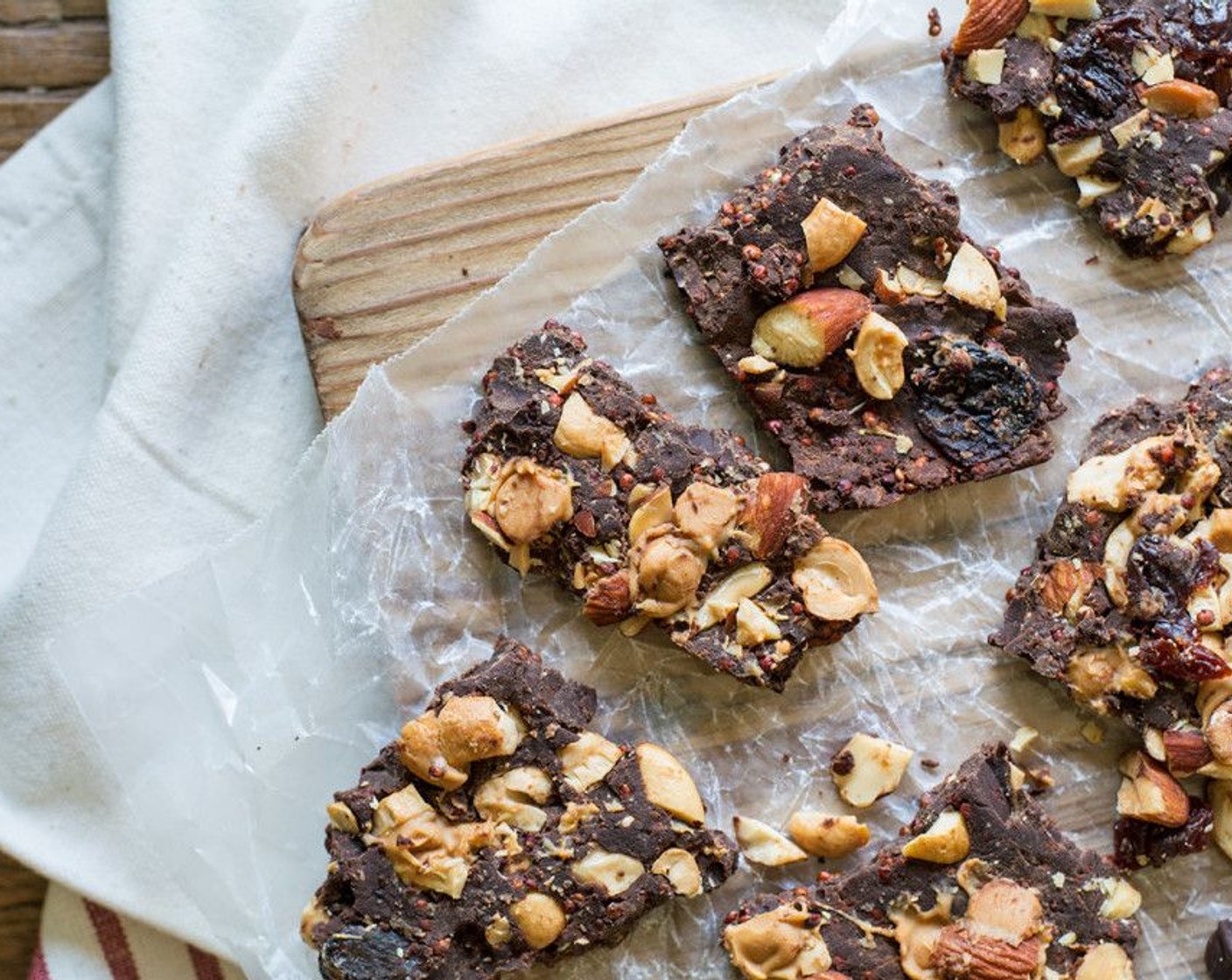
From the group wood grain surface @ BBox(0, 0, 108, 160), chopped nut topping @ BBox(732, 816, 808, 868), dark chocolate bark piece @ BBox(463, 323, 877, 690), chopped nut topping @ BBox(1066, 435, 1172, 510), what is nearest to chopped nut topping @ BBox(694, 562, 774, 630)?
dark chocolate bark piece @ BBox(463, 323, 877, 690)

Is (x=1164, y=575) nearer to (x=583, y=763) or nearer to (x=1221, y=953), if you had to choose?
(x=1221, y=953)

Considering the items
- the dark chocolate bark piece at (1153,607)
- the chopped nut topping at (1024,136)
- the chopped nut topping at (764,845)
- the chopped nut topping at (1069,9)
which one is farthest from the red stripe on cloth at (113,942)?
the chopped nut topping at (1069,9)

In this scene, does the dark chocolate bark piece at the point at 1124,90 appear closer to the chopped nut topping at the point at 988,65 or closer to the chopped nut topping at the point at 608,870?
the chopped nut topping at the point at 988,65

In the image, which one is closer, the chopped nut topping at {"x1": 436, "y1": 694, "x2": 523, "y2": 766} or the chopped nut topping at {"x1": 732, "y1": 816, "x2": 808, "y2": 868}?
the chopped nut topping at {"x1": 436, "y1": 694, "x2": 523, "y2": 766}

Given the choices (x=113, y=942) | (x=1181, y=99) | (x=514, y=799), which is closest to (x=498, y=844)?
(x=514, y=799)

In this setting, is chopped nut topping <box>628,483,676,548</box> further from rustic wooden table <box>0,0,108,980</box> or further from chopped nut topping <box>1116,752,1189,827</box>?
rustic wooden table <box>0,0,108,980</box>

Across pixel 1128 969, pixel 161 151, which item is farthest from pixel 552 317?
pixel 1128 969

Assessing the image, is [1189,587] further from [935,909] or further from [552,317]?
[552,317]
